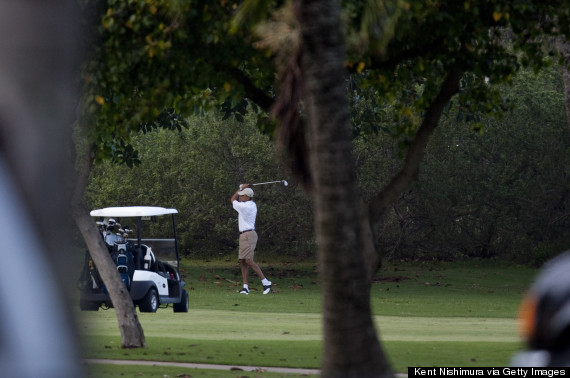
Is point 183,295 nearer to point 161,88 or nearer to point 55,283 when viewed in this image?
point 161,88

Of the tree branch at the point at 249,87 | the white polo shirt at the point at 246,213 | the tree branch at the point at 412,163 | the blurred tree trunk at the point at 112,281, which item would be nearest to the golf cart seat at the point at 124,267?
the white polo shirt at the point at 246,213

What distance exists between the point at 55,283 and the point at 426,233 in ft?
101

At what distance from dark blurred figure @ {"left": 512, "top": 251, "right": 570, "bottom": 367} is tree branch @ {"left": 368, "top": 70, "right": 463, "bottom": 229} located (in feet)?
21.8

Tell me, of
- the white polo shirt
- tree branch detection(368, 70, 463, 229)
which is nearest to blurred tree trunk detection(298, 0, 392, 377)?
tree branch detection(368, 70, 463, 229)

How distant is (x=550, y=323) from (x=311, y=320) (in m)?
13.9

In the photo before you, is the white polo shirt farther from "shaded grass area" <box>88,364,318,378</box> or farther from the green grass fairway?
"shaded grass area" <box>88,364,318,378</box>

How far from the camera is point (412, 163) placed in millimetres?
10344

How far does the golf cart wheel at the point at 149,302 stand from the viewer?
1859 cm

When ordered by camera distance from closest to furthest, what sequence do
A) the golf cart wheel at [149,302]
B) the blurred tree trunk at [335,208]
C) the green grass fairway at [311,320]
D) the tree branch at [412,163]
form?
the blurred tree trunk at [335,208], the tree branch at [412,163], the green grass fairway at [311,320], the golf cart wheel at [149,302]

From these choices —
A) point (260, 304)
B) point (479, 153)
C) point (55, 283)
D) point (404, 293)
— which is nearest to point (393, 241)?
point (479, 153)

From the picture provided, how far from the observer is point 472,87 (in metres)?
12.9

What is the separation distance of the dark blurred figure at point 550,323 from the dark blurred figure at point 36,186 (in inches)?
82.9

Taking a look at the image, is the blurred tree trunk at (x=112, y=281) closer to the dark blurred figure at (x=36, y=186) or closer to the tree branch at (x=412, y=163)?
the tree branch at (x=412, y=163)

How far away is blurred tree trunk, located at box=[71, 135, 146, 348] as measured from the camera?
11898mm
